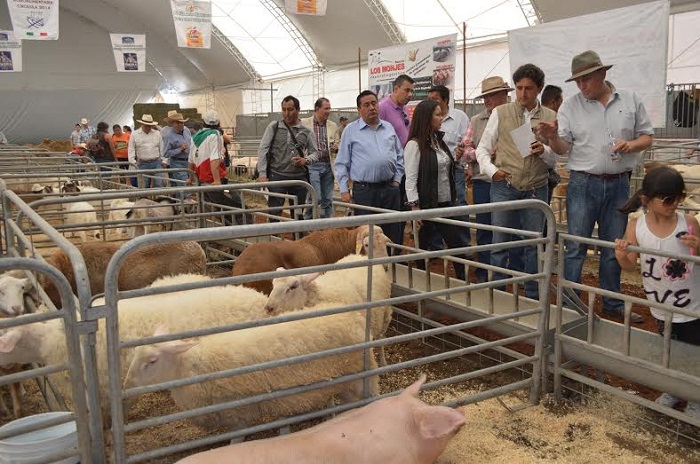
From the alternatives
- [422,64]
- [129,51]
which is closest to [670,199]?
[422,64]

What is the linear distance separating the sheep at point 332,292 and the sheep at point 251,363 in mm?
439

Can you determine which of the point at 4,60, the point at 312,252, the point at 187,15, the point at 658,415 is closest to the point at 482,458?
the point at 658,415

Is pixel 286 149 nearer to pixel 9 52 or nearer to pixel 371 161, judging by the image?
pixel 371 161

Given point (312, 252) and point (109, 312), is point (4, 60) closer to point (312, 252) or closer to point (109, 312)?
point (312, 252)

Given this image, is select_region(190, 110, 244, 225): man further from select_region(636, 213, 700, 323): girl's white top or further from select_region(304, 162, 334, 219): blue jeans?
select_region(636, 213, 700, 323): girl's white top

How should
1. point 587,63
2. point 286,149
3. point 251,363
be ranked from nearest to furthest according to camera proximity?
point 251,363 < point 587,63 < point 286,149

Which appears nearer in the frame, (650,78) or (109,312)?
(109,312)

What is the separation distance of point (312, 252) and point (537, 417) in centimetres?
229

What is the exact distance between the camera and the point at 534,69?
4.78 meters

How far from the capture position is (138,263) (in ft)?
17.0

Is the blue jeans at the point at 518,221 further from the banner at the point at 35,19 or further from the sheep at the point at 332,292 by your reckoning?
the banner at the point at 35,19

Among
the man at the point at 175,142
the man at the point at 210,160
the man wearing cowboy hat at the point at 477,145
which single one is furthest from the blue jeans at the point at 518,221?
the man at the point at 175,142

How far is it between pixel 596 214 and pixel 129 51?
753 inches

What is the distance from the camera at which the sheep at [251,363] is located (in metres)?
2.90
